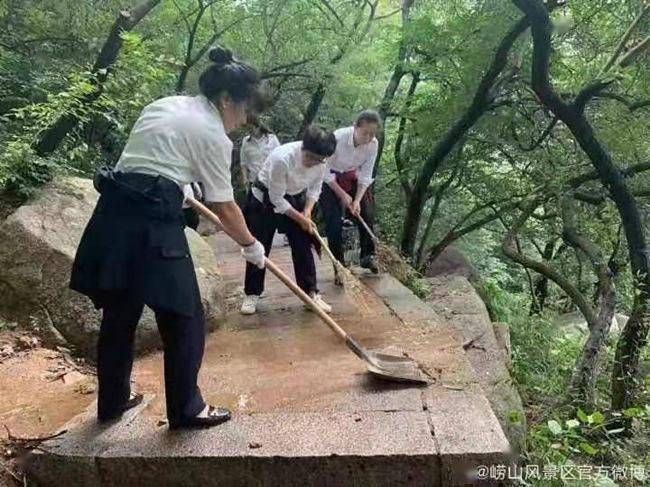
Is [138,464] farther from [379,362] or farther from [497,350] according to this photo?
[497,350]

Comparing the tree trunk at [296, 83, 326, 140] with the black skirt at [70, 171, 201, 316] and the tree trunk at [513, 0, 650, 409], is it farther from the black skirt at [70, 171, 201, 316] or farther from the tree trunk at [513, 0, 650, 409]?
the black skirt at [70, 171, 201, 316]


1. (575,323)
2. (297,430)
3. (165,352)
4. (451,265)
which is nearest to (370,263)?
(297,430)

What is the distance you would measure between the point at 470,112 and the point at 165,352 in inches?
245

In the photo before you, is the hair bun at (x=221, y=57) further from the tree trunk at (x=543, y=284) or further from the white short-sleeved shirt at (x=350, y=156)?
the tree trunk at (x=543, y=284)

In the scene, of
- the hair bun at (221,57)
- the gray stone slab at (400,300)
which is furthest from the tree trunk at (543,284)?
the hair bun at (221,57)

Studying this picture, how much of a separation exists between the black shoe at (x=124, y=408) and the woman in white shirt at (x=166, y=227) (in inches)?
7.7

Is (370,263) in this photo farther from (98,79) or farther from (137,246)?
(137,246)

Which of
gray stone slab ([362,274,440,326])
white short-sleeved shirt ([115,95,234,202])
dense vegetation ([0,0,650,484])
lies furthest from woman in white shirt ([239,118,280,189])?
white short-sleeved shirt ([115,95,234,202])

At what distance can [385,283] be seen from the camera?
6191 millimetres

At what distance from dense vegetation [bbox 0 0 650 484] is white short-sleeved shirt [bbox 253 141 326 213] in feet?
6.41

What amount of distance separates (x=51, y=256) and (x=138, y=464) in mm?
2146

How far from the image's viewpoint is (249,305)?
5.12m

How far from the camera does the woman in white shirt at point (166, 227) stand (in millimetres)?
2619

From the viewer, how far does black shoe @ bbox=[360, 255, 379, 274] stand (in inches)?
261
